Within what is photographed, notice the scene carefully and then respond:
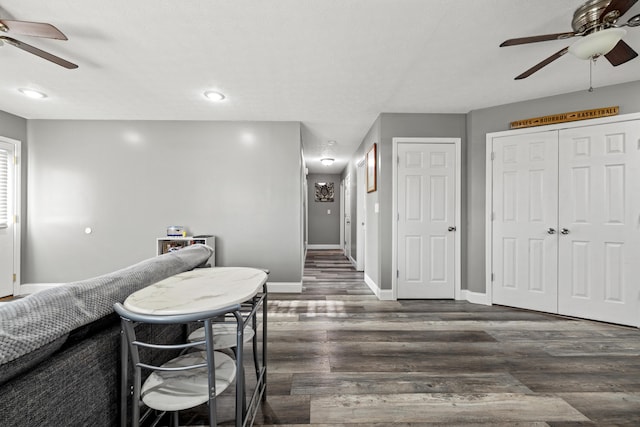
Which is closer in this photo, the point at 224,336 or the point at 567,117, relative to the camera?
the point at 224,336

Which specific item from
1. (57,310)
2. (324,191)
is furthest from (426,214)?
(324,191)

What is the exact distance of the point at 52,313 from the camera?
88cm

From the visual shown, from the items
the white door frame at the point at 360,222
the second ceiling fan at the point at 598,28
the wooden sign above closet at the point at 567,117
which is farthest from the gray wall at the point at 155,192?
the second ceiling fan at the point at 598,28

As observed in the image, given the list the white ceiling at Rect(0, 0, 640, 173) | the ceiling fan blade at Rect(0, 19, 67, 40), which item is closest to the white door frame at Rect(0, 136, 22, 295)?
the white ceiling at Rect(0, 0, 640, 173)

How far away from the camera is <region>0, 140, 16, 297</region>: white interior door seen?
3.49 meters

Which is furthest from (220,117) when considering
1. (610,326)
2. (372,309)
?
(610,326)

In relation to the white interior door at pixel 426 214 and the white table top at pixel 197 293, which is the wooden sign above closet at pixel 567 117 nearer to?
the white interior door at pixel 426 214

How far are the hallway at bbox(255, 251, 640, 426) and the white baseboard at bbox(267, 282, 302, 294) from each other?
651mm

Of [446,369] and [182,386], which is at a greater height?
[182,386]

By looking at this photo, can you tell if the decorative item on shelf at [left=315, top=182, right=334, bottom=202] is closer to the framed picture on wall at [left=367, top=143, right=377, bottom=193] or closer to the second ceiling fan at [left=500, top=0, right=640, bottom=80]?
the framed picture on wall at [left=367, top=143, right=377, bottom=193]

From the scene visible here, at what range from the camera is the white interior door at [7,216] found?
349cm

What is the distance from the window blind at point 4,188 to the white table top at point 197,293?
3891mm

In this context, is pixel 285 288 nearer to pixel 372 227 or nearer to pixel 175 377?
pixel 372 227

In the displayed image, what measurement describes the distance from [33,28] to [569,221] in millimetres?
4837
